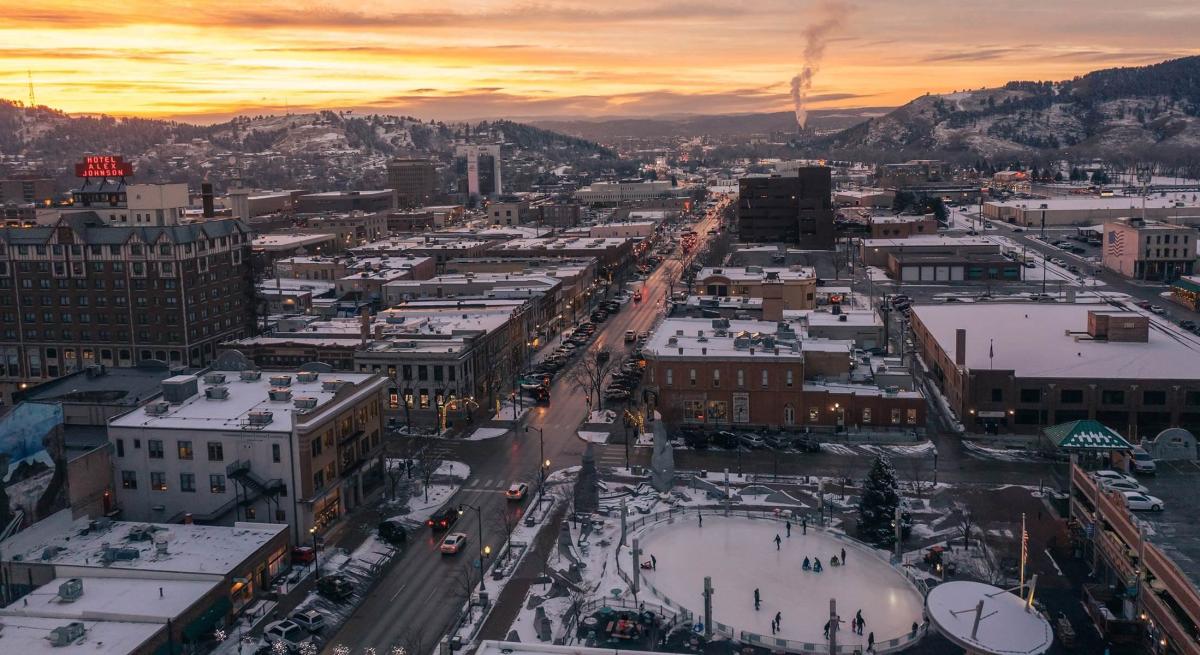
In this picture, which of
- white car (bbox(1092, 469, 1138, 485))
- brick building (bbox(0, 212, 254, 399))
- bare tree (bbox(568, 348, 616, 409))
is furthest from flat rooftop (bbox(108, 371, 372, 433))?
white car (bbox(1092, 469, 1138, 485))

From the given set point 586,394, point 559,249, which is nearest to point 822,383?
point 586,394

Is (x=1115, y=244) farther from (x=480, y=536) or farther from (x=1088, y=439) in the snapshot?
(x=480, y=536)

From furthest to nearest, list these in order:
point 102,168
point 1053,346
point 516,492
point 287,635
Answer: point 102,168 < point 1053,346 < point 516,492 < point 287,635

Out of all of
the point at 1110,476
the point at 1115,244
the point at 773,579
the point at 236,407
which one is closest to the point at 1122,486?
the point at 1110,476

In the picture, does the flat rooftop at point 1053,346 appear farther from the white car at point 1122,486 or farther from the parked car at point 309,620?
the parked car at point 309,620

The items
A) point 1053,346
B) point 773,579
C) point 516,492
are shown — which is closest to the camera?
point 773,579

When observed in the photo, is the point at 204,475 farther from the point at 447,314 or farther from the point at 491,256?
the point at 491,256
